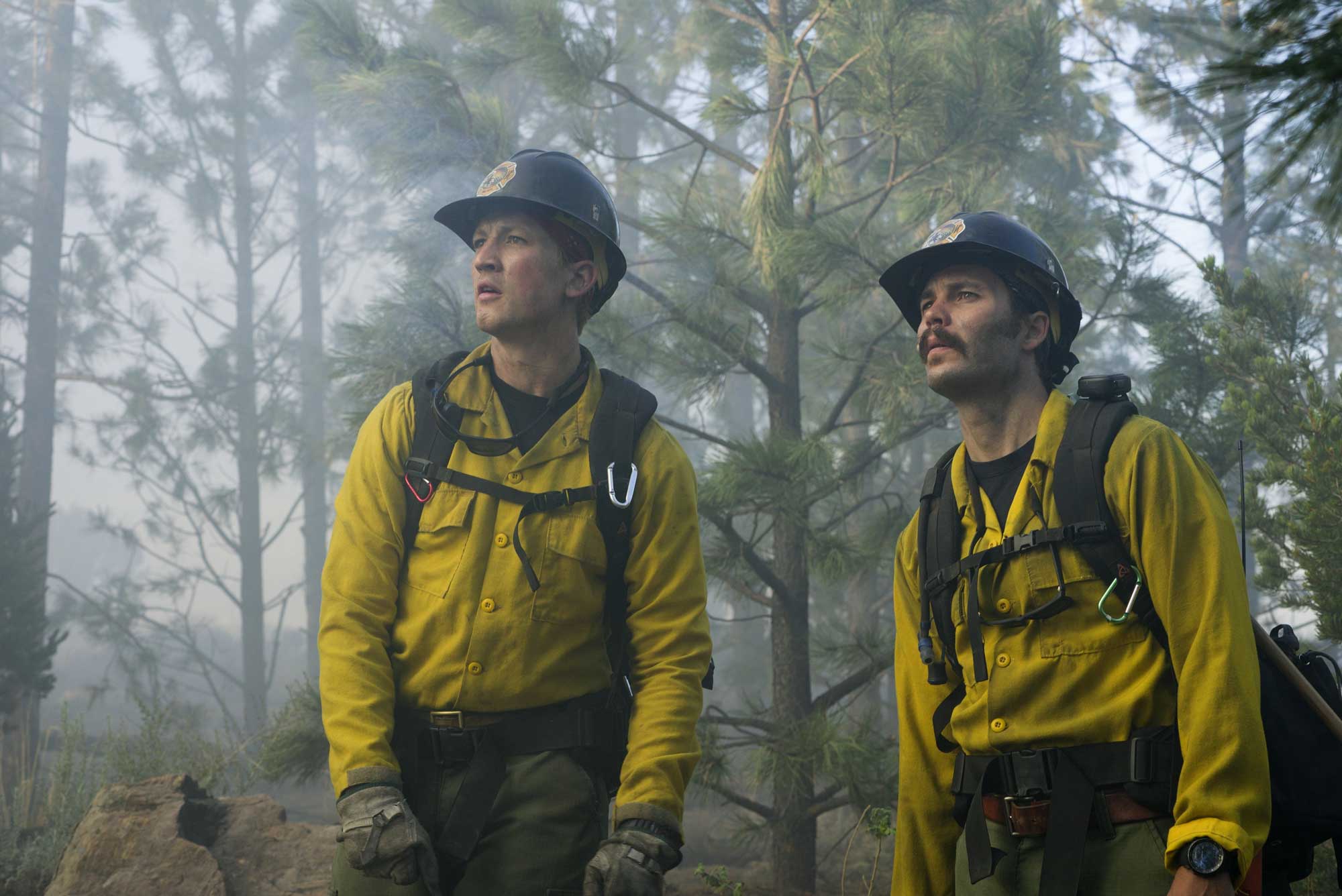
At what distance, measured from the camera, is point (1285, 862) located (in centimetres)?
227

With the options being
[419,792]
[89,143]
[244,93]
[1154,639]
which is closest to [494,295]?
[419,792]

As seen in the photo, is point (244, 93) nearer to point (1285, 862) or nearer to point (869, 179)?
point (869, 179)

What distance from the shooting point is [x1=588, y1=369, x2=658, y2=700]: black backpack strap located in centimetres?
271

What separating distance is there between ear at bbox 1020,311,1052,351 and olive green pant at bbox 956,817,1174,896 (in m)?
1.17

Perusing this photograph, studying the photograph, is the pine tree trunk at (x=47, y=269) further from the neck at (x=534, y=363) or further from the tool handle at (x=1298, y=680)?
the tool handle at (x=1298, y=680)

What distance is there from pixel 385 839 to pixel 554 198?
1673 millimetres

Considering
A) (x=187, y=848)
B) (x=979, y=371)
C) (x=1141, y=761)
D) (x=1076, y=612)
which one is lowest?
(x=187, y=848)

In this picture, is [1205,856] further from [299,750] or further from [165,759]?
[165,759]

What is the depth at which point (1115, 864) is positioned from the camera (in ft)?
7.23

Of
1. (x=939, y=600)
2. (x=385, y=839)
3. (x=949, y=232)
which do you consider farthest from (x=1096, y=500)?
(x=385, y=839)

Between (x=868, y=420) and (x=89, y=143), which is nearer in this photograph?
(x=868, y=420)

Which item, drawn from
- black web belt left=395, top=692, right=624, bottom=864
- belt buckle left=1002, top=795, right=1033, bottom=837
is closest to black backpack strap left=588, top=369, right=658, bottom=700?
black web belt left=395, top=692, right=624, bottom=864

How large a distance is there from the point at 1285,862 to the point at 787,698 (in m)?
4.04

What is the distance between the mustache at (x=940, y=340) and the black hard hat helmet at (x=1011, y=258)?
21cm
